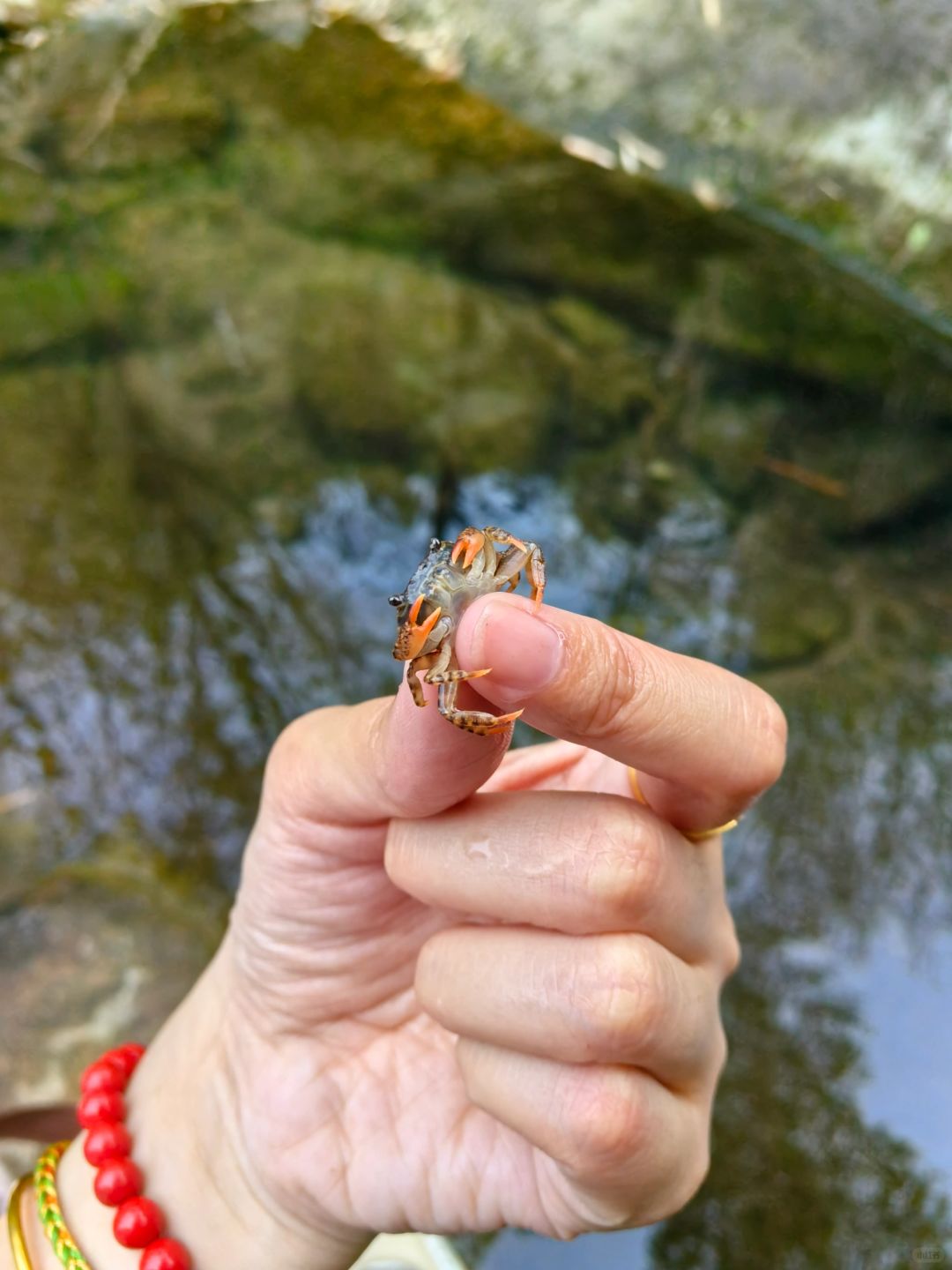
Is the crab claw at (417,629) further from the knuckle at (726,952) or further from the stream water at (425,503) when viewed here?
the stream water at (425,503)

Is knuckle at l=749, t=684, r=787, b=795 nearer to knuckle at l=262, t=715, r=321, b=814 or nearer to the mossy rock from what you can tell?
knuckle at l=262, t=715, r=321, b=814

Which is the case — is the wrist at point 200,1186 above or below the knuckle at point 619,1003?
below

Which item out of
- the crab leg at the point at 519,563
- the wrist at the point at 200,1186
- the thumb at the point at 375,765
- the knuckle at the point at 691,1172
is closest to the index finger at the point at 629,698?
the thumb at the point at 375,765

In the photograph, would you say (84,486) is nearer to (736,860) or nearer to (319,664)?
(319,664)

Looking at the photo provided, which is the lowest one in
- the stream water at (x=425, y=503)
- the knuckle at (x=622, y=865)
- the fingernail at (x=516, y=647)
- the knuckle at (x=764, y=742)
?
the stream water at (x=425, y=503)

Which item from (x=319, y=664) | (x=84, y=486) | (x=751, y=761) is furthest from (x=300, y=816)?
(x=84, y=486)

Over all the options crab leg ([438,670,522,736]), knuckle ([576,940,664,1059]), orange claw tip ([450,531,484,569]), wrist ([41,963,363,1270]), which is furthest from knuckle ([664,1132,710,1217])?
orange claw tip ([450,531,484,569])
